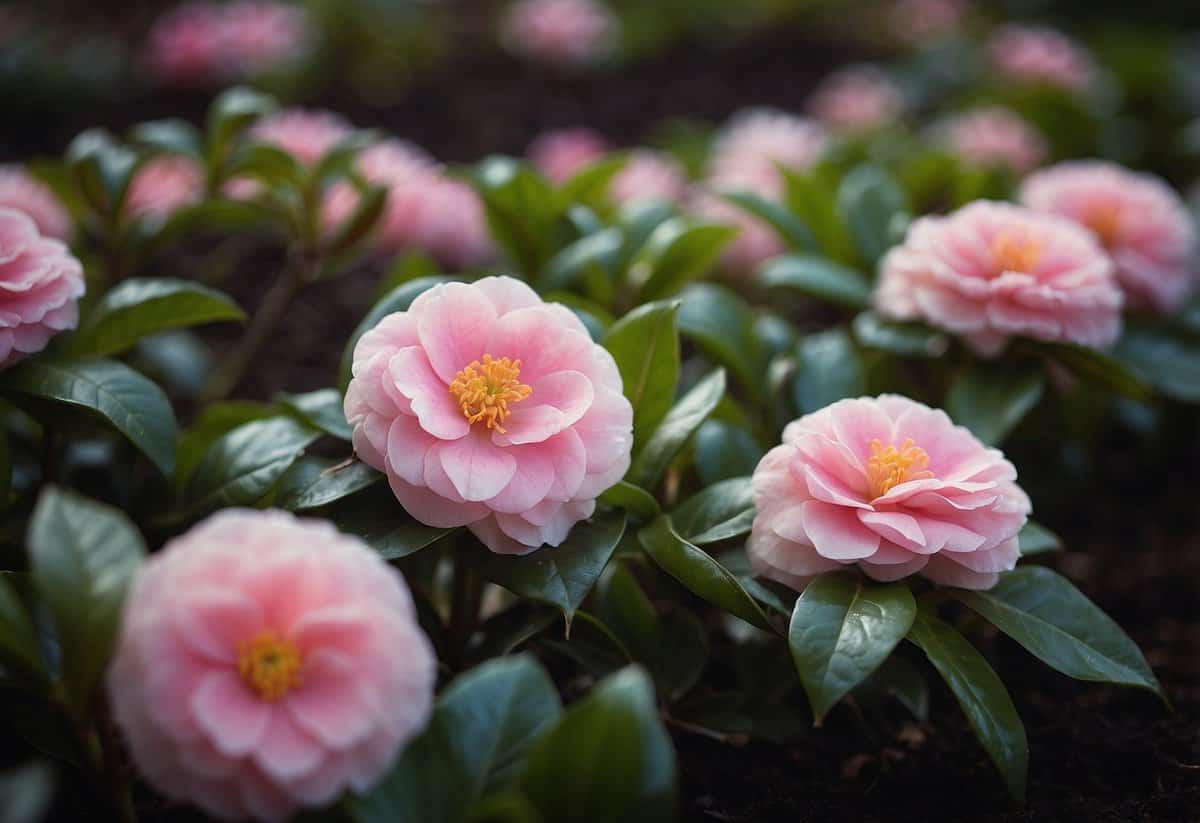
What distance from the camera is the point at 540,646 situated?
3.49 ft

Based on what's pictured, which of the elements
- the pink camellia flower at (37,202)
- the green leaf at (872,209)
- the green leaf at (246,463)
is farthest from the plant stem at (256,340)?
the green leaf at (872,209)

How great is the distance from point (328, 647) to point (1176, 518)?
5.08ft

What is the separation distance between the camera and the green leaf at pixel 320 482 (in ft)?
2.92

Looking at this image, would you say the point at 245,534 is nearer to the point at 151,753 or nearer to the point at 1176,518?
the point at 151,753

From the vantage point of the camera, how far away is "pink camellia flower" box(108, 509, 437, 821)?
653mm

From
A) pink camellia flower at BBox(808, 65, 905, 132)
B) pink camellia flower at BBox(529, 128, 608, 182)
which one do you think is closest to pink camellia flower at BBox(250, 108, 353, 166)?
pink camellia flower at BBox(529, 128, 608, 182)

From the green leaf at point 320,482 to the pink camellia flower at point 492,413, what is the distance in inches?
1.5

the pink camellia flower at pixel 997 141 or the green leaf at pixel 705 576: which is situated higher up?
the green leaf at pixel 705 576

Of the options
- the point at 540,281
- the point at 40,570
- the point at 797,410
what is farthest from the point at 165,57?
the point at 40,570

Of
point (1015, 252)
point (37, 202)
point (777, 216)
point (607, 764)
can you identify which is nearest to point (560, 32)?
point (777, 216)

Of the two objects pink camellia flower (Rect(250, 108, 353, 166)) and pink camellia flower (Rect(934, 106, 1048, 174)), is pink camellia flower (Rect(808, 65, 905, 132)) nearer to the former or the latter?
pink camellia flower (Rect(934, 106, 1048, 174))

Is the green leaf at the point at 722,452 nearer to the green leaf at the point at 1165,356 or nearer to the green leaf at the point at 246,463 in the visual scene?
the green leaf at the point at 246,463

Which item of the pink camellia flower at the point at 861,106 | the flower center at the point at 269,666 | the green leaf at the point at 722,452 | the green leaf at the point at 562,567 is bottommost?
the pink camellia flower at the point at 861,106

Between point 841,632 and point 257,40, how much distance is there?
224 cm
